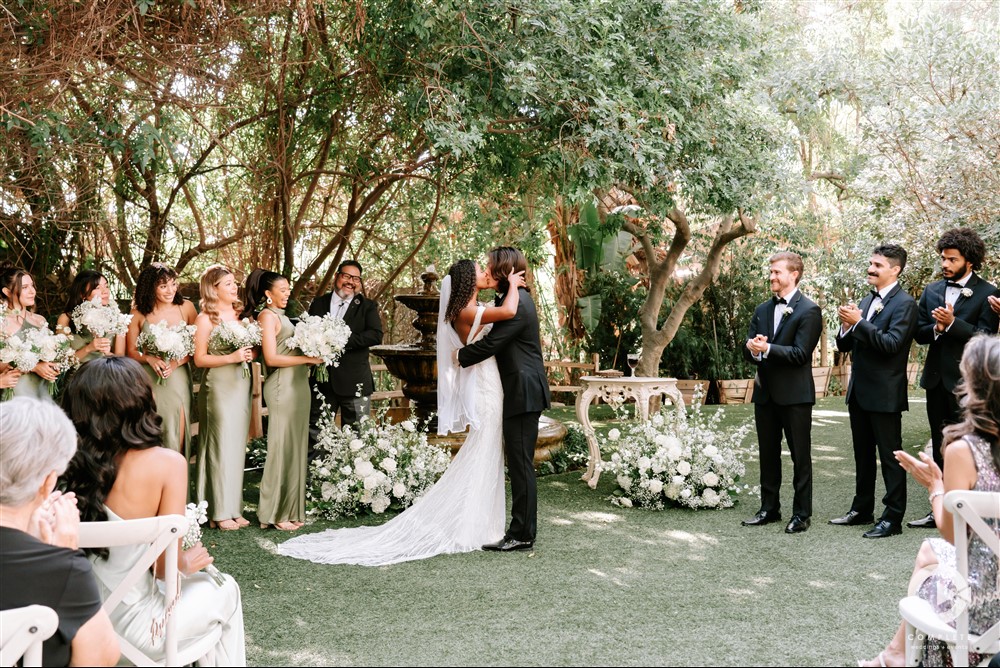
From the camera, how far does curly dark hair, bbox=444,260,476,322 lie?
5871mm

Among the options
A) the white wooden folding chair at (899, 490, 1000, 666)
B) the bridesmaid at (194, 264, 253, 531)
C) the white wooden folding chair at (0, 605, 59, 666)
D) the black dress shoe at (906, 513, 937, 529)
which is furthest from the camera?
the bridesmaid at (194, 264, 253, 531)

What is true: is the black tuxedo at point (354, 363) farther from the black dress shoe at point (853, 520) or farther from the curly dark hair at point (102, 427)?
the curly dark hair at point (102, 427)

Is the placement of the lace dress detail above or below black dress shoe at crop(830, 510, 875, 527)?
above

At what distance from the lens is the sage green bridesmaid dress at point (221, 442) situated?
6.37m

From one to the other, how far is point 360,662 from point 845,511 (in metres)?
4.35

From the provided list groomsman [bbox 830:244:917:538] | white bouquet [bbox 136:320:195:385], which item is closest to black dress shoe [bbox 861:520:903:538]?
groomsman [bbox 830:244:917:538]

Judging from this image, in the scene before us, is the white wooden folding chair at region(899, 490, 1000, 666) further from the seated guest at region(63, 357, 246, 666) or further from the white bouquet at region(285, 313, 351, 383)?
the white bouquet at region(285, 313, 351, 383)

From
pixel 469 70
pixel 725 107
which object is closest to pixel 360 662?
pixel 469 70

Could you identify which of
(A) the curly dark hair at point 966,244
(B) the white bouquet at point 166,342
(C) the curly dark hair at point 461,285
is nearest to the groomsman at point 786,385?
(A) the curly dark hair at point 966,244

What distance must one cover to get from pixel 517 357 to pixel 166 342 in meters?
2.43

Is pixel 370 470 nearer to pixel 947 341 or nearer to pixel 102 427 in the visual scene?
pixel 102 427

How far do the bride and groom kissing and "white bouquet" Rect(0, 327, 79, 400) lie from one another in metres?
2.00

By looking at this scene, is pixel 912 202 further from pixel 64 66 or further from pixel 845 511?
pixel 64 66

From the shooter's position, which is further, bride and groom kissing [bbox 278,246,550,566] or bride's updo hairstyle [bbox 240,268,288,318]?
bride's updo hairstyle [bbox 240,268,288,318]
